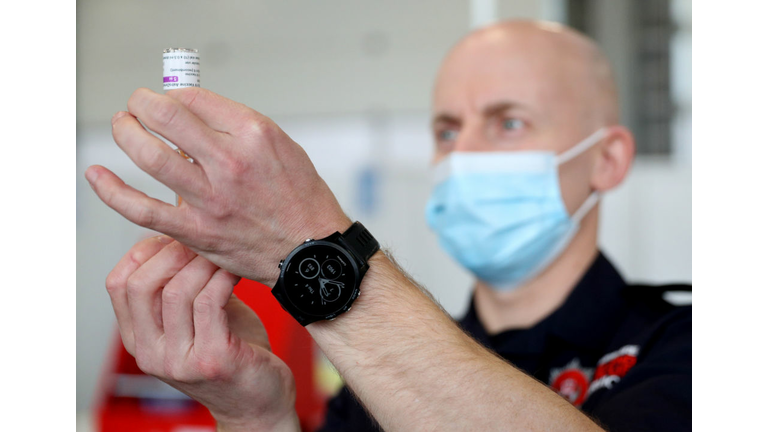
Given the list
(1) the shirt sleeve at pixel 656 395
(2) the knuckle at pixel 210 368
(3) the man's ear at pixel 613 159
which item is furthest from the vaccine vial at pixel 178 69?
(3) the man's ear at pixel 613 159

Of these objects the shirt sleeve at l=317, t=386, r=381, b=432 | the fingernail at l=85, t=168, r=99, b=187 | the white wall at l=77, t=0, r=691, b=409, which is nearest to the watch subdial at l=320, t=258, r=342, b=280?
the fingernail at l=85, t=168, r=99, b=187

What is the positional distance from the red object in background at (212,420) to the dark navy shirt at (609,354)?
2.38ft

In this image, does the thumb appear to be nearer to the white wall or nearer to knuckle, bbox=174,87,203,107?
knuckle, bbox=174,87,203,107

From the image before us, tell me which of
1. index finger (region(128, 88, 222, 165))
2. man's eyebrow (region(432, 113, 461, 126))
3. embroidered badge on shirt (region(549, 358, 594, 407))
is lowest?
embroidered badge on shirt (region(549, 358, 594, 407))

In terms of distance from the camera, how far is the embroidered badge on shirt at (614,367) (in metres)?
1.10

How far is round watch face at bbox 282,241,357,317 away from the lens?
657 mm

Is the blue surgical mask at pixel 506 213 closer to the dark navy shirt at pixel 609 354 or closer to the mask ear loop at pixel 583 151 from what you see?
the mask ear loop at pixel 583 151

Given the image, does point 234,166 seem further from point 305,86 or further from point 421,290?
point 305,86

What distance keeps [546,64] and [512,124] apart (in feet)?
0.57

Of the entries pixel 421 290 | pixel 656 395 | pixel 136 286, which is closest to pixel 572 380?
pixel 656 395

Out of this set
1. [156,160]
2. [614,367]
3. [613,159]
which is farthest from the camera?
[613,159]

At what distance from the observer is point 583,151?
1593mm

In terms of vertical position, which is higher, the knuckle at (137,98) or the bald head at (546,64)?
the bald head at (546,64)
